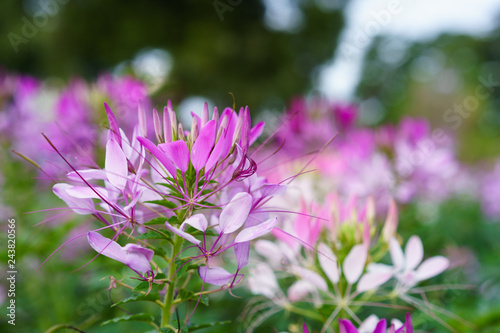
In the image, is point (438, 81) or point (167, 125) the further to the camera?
point (438, 81)

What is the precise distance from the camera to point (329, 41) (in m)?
10.1

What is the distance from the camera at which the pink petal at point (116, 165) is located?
0.66 m

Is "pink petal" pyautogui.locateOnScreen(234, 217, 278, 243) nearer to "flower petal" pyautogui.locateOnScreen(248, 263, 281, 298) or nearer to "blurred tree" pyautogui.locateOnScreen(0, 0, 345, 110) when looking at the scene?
"flower petal" pyautogui.locateOnScreen(248, 263, 281, 298)

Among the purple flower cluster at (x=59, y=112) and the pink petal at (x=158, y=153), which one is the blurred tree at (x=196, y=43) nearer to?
the purple flower cluster at (x=59, y=112)

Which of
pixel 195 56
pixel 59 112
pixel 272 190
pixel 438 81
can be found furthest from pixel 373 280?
pixel 438 81

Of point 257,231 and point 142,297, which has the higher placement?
A: point 257,231

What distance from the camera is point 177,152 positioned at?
63 centimetres

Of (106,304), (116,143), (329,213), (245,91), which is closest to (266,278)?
(329,213)

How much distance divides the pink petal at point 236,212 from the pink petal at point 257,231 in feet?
0.05

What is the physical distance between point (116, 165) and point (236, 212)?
0.21m

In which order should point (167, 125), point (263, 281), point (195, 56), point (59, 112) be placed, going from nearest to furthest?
point (167, 125)
point (263, 281)
point (59, 112)
point (195, 56)

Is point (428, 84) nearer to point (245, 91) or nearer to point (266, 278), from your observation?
point (245, 91)

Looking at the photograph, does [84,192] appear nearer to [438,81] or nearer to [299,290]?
[299,290]

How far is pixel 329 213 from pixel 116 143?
1.78 ft
